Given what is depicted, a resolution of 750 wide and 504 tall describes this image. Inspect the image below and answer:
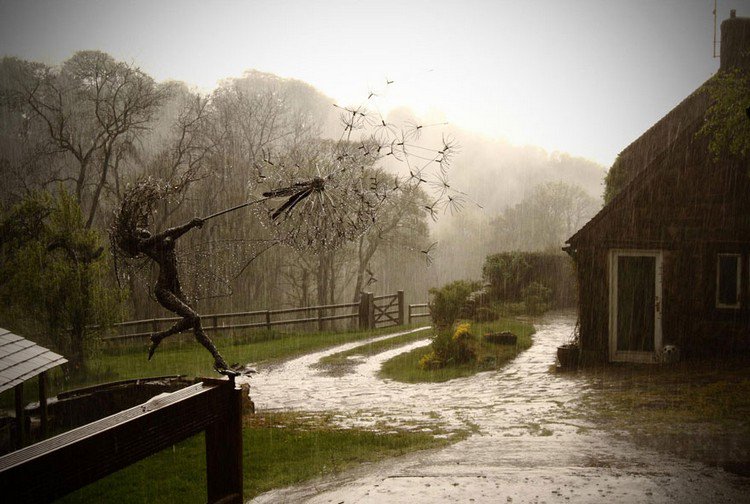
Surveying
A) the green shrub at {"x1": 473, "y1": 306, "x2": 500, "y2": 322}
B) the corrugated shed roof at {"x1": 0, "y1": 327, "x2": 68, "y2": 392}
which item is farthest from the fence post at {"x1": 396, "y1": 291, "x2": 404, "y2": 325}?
the corrugated shed roof at {"x1": 0, "y1": 327, "x2": 68, "y2": 392}

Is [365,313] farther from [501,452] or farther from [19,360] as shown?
[501,452]

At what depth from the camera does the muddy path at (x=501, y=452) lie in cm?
500

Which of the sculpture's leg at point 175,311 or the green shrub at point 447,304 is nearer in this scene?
the sculpture's leg at point 175,311

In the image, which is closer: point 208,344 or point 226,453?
point 226,453

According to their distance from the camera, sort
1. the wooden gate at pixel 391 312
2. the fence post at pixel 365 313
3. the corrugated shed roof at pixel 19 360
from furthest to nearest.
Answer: the wooden gate at pixel 391 312, the fence post at pixel 365 313, the corrugated shed roof at pixel 19 360

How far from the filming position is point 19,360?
774cm

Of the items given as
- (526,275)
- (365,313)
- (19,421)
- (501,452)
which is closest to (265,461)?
(501,452)

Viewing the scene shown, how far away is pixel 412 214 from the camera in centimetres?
3331

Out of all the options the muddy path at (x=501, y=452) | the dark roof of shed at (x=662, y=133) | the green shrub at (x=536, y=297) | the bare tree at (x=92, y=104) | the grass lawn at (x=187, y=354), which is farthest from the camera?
the bare tree at (x=92, y=104)

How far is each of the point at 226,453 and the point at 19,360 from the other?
614 centimetres

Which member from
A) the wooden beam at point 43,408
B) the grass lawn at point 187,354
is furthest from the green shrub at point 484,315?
the wooden beam at point 43,408

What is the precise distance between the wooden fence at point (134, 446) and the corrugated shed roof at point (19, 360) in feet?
16.7

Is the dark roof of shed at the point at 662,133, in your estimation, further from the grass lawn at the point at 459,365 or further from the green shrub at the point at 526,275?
the green shrub at the point at 526,275

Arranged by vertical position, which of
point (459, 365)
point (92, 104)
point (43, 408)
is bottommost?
point (459, 365)
